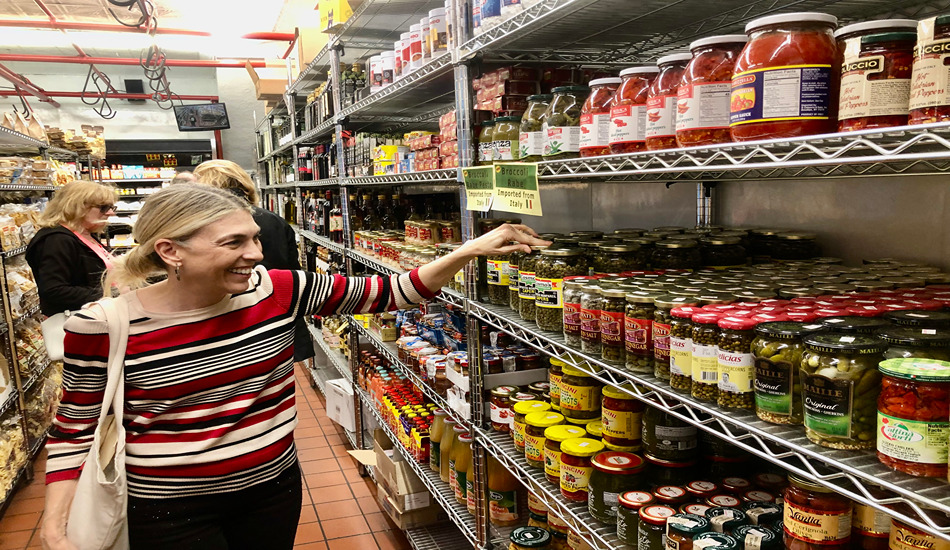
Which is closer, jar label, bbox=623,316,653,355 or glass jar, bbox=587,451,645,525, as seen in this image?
jar label, bbox=623,316,653,355

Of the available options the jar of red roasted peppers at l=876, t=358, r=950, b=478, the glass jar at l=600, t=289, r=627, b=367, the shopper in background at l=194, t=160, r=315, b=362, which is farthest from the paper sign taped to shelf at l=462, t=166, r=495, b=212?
the shopper in background at l=194, t=160, r=315, b=362

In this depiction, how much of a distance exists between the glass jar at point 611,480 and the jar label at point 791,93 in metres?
0.91

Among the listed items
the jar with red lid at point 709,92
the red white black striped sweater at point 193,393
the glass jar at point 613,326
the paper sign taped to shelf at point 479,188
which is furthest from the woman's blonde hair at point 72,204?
the jar with red lid at point 709,92

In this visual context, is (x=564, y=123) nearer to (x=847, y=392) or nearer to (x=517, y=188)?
(x=517, y=188)

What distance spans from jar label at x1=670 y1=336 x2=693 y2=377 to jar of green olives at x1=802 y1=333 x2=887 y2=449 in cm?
30

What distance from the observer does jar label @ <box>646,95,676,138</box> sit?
4.34 ft

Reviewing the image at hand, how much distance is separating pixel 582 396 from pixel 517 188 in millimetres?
632

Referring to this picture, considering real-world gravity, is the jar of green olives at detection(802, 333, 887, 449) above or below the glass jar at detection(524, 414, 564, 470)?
above

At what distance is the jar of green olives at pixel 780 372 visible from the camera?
107cm

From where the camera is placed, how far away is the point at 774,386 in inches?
43.0

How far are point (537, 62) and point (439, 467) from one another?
1.79m

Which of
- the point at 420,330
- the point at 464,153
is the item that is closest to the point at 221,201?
the point at 464,153

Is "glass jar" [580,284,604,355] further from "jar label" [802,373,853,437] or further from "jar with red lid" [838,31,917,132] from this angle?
"jar with red lid" [838,31,917,132]

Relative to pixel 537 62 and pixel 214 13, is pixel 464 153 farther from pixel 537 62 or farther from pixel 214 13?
pixel 214 13
